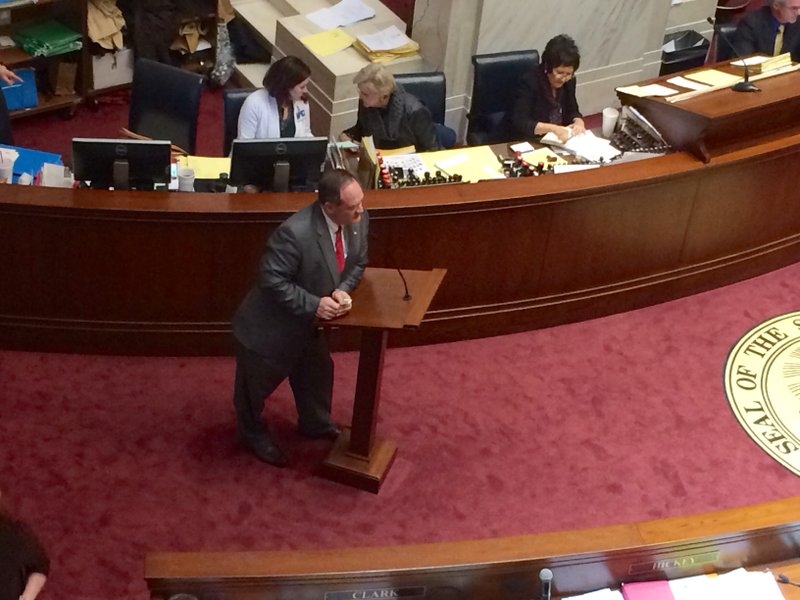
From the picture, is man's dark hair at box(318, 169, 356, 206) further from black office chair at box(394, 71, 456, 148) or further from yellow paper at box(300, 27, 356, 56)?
yellow paper at box(300, 27, 356, 56)

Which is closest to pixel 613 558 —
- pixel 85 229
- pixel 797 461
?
pixel 797 461

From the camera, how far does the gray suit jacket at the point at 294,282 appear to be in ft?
14.5

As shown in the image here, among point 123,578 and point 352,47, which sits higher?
point 352,47

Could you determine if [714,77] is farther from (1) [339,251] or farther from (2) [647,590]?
(2) [647,590]

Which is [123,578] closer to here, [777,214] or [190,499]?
[190,499]

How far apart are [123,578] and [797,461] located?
3.11 metres

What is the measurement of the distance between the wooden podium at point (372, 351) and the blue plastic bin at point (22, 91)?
12.0 ft

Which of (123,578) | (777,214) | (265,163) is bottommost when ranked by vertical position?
(123,578)

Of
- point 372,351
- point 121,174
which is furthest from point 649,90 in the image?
point 121,174

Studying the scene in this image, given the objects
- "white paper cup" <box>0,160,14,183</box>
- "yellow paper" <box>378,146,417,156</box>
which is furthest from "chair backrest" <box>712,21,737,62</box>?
"white paper cup" <box>0,160,14,183</box>

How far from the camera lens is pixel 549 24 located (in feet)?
25.4

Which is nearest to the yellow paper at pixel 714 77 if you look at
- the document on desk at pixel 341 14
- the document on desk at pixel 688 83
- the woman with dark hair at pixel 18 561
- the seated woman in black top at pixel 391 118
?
the document on desk at pixel 688 83

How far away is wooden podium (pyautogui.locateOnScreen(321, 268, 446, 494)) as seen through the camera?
4.36m

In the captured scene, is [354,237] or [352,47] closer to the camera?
[354,237]
